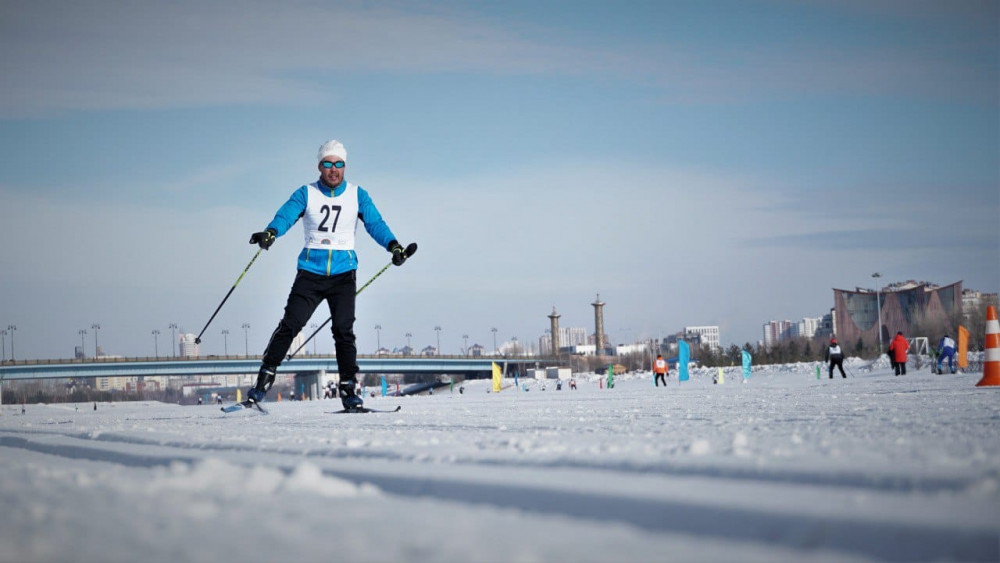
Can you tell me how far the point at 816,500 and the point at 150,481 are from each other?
1.46m

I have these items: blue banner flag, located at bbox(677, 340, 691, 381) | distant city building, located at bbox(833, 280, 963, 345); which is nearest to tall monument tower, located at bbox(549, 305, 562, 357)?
distant city building, located at bbox(833, 280, 963, 345)

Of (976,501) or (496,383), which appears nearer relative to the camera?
(976,501)

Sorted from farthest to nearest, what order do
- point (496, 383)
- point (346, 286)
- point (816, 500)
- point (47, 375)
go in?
point (47, 375)
point (496, 383)
point (346, 286)
point (816, 500)

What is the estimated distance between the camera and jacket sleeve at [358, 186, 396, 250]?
25.5 feet

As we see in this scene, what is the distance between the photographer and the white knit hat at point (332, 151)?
7.60 m

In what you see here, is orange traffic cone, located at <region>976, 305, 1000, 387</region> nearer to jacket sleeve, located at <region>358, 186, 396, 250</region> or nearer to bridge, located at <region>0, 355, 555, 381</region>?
jacket sleeve, located at <region>358, 186, 396, 250</region>

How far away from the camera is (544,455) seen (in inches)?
89.3

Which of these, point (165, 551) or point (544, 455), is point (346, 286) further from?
point (165, 551)

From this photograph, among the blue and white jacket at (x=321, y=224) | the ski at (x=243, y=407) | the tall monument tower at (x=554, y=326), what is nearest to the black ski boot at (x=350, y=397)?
the ski at (x=243, y=407)

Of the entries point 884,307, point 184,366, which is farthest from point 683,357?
point 884,307

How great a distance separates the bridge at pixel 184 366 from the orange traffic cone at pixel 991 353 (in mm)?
71252

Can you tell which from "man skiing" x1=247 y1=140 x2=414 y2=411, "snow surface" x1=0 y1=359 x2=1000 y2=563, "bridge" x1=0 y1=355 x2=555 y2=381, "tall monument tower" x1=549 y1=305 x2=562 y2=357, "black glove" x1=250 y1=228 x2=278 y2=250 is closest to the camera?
"snow surface" x1=0 y1=359 x2=1000 y2=563

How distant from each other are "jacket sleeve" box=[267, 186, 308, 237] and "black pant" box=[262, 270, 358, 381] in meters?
0.41

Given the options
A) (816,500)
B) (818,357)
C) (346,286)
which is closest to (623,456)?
(816,500)
